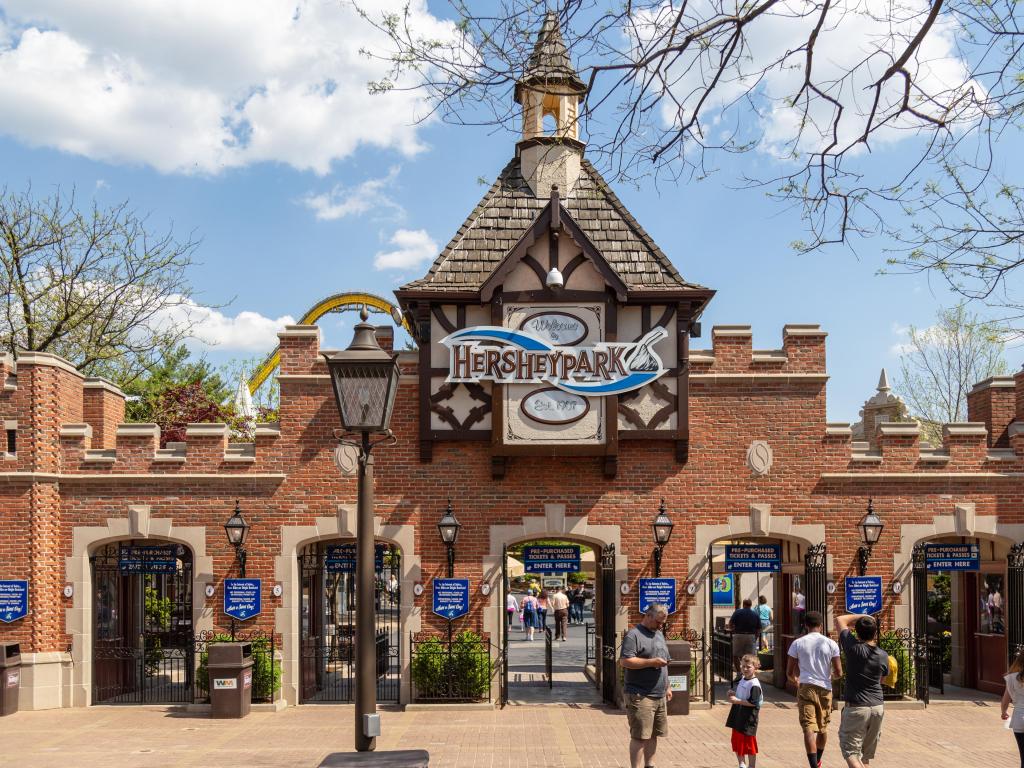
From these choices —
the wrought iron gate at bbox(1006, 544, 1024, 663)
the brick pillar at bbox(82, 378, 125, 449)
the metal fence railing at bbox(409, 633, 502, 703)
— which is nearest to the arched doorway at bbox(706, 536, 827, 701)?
the wrought iron gate at bbox(1006, 544, 1024, 663)

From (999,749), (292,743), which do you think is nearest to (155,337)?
(292,743)

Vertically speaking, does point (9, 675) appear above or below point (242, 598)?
below

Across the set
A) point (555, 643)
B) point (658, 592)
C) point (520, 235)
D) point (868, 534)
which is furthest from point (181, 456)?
point (555, 643)

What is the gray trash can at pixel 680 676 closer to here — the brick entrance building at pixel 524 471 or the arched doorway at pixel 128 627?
the brick entrance building at pixel 524 471

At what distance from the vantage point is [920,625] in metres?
15.9

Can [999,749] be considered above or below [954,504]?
below

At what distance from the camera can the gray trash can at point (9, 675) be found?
50.0 ft

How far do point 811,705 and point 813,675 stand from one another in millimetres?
326

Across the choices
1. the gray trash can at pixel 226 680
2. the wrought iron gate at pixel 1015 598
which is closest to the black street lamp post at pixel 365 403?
the gray trash can at pixel 226 680

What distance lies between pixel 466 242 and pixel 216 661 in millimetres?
7431

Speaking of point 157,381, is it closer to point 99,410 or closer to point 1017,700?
point 99,410

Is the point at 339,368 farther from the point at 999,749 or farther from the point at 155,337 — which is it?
the point at 155,337

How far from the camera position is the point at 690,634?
15906 millimetres

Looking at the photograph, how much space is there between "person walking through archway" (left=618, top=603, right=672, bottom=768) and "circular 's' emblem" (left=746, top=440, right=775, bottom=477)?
6521mm
